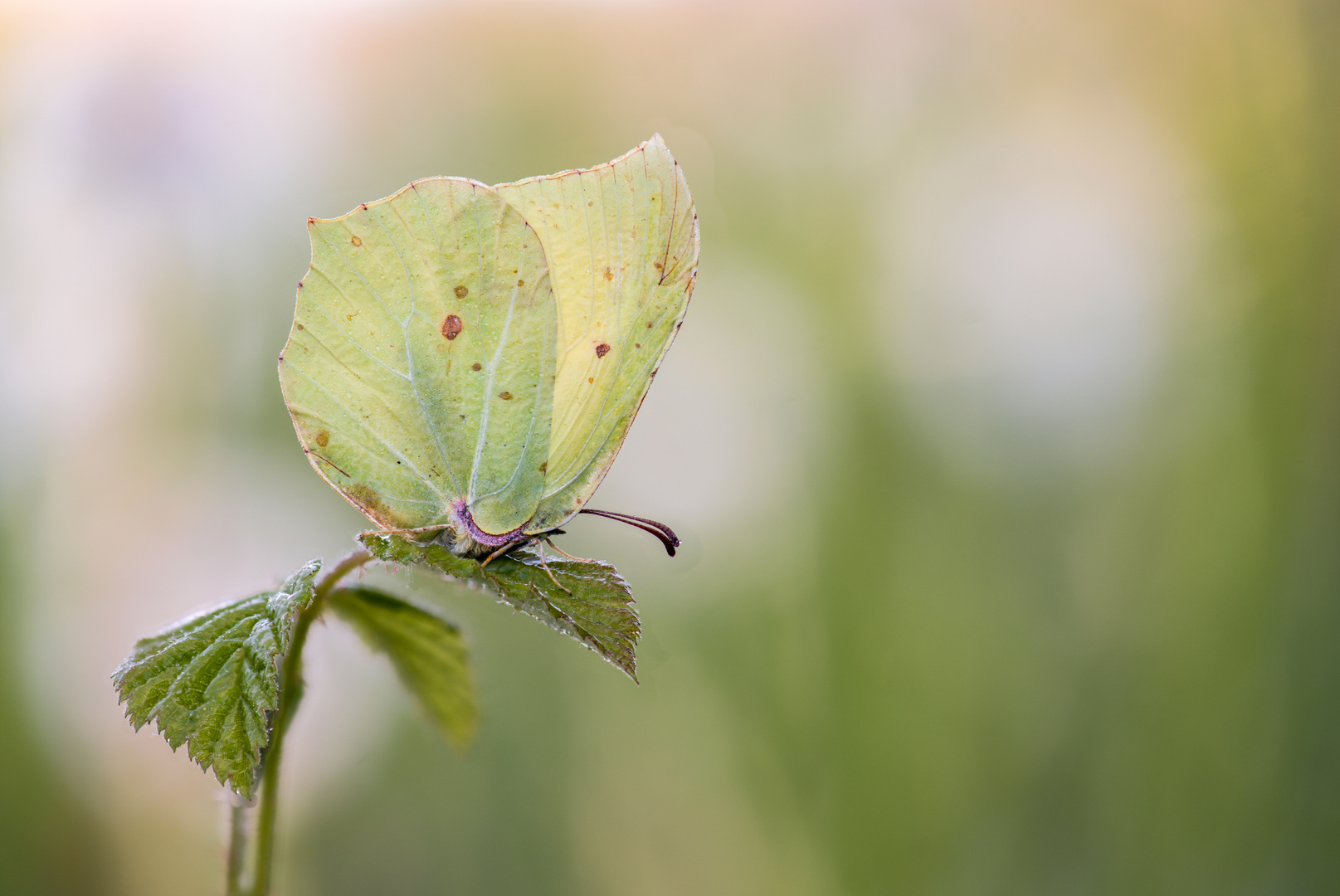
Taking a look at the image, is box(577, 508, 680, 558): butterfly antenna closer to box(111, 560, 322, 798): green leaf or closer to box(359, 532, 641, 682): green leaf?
box(359, 532, 641, 682): green leaf

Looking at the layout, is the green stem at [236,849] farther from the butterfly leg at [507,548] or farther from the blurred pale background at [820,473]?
the blurred pale background at [820,473]

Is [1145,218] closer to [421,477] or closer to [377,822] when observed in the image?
[421,477]

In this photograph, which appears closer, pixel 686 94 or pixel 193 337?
pixel 193 337

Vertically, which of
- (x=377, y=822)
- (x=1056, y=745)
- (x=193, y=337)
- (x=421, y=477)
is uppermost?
(x=421, y=477)

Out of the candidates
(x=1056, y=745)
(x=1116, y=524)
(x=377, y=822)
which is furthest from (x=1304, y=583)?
(x=377, y=822)

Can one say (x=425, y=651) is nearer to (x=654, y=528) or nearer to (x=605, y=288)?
(x=654, y=528)

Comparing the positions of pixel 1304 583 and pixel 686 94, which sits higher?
pixel 686 94
